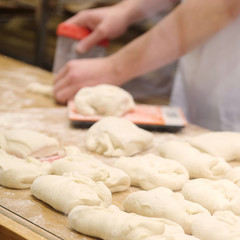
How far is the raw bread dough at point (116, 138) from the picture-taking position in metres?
1.49

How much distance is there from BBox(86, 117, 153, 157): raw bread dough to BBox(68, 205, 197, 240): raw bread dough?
459 millimetres

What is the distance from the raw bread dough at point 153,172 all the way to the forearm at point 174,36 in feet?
2.23

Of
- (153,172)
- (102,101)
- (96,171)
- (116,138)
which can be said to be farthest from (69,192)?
(102,101)

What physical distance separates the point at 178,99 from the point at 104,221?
1478 mm

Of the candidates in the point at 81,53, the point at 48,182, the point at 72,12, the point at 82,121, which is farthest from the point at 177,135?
the point at 48,182

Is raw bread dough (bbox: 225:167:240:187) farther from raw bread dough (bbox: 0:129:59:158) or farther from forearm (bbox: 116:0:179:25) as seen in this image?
forearm (bbox: 116:0:179:25)

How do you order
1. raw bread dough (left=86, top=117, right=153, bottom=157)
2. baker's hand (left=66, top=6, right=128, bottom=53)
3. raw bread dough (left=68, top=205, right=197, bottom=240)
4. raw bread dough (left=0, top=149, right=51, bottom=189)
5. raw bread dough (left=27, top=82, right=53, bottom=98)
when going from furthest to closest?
raw bread dough (left=27, top=82, right=53, bottom=98), baker's hand (left=66, top=6, right=128, bottom=53), raw bread dough (left=86, top=117, right=153, bottom=157), raw bread dough (left=0, top=149, right=51, bottom=189), raw bread dough (left=68, top=205, right=197, bottom=240)

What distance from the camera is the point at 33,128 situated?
5.42 ft

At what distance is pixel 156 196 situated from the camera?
1087 millimetres

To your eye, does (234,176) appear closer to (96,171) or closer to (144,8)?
(96,171)

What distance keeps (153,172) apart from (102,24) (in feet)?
2.62

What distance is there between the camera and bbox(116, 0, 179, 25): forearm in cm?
180

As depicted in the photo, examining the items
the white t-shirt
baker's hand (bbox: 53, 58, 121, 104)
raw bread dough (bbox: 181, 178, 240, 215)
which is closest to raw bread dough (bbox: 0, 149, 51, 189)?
raw bread dough (bbox: 181, 178, 240, 215)

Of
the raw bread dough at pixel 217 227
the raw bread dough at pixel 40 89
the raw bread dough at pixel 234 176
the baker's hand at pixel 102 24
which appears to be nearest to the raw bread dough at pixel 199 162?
the raw bread dough at pixel 234 176
